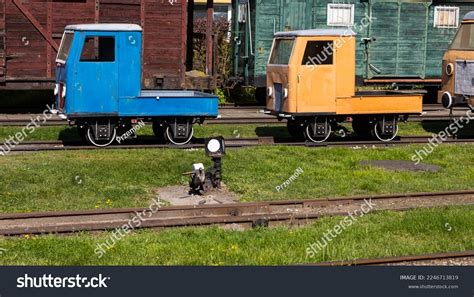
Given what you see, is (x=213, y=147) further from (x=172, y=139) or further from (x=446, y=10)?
(x=446, y=10)

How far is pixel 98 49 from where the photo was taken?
16.1 m

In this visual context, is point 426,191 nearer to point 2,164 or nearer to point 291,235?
point 291,235

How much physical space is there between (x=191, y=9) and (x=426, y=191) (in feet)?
45.0

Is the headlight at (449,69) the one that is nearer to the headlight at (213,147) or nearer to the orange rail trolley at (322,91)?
the orange rail trolley at (322,91)

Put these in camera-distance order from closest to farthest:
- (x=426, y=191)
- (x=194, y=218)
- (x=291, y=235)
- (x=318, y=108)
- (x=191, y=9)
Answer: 1. (x=291, y=235)
2. (x=194, y=218)
3. (x=426, y=191)
4. (x=318, y=108)
5. (x=191, y=9)

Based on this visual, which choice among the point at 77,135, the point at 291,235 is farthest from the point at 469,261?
the point at 77,135

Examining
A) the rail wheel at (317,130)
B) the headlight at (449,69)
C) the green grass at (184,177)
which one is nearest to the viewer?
the green grass at (184,177)

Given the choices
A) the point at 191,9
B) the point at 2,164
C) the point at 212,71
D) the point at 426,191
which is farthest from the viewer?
the point at 191,9

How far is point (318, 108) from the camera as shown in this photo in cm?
1731

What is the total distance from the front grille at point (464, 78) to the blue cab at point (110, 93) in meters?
6.40

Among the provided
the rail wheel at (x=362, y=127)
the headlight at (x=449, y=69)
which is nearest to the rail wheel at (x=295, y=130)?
the rail wheel at (x=362, y=127)

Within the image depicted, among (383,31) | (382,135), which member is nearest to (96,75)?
(382,135)

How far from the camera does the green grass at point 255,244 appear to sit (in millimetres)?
8812

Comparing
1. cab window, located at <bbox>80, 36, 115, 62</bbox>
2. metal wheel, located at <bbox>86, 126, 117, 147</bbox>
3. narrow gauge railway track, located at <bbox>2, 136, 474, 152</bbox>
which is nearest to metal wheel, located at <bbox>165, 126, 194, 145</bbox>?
narrow gauge railway track, located at <bbox>2, 136, 474, 152</bbox>
